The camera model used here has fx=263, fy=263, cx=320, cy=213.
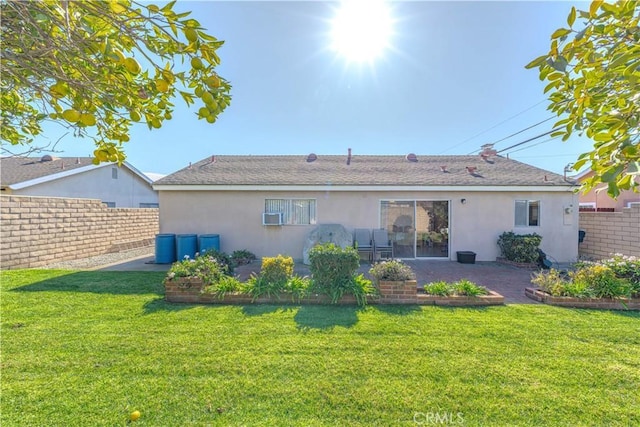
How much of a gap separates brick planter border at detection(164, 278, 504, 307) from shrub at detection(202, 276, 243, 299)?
72 millimetres

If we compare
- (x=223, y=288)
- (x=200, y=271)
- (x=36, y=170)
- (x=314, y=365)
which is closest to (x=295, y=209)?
(x=200, y=271)

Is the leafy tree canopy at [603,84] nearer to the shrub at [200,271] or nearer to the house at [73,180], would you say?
the shrub at [200,271]

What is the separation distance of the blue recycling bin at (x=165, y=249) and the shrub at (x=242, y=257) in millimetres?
2104

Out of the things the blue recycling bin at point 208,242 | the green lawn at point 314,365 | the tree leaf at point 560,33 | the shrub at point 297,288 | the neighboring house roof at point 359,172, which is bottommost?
the green lawn at point 314,365

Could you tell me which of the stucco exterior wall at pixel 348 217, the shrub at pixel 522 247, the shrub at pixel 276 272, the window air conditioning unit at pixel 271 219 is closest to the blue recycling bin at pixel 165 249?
the stucco exterior wall at pixel 348 217

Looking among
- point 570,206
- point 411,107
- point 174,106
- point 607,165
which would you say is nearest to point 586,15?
point 607,165

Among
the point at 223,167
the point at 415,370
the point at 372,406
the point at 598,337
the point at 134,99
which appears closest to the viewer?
the point at 134,99

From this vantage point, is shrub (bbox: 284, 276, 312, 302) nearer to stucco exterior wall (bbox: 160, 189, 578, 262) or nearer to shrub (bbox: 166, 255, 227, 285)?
shrub (bbox: 166, 255, 227, 285)

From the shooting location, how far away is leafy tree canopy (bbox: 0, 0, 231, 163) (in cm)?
155

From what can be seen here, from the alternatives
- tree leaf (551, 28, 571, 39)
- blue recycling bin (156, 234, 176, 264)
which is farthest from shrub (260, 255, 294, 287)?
blue recycling bin (156, 234, 176, 264)

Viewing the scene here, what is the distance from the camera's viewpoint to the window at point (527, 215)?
9.95 m

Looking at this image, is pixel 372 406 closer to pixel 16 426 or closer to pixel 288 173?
pixel 16 426

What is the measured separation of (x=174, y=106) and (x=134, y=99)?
41 centimetres

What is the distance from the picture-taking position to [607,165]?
1576mm
